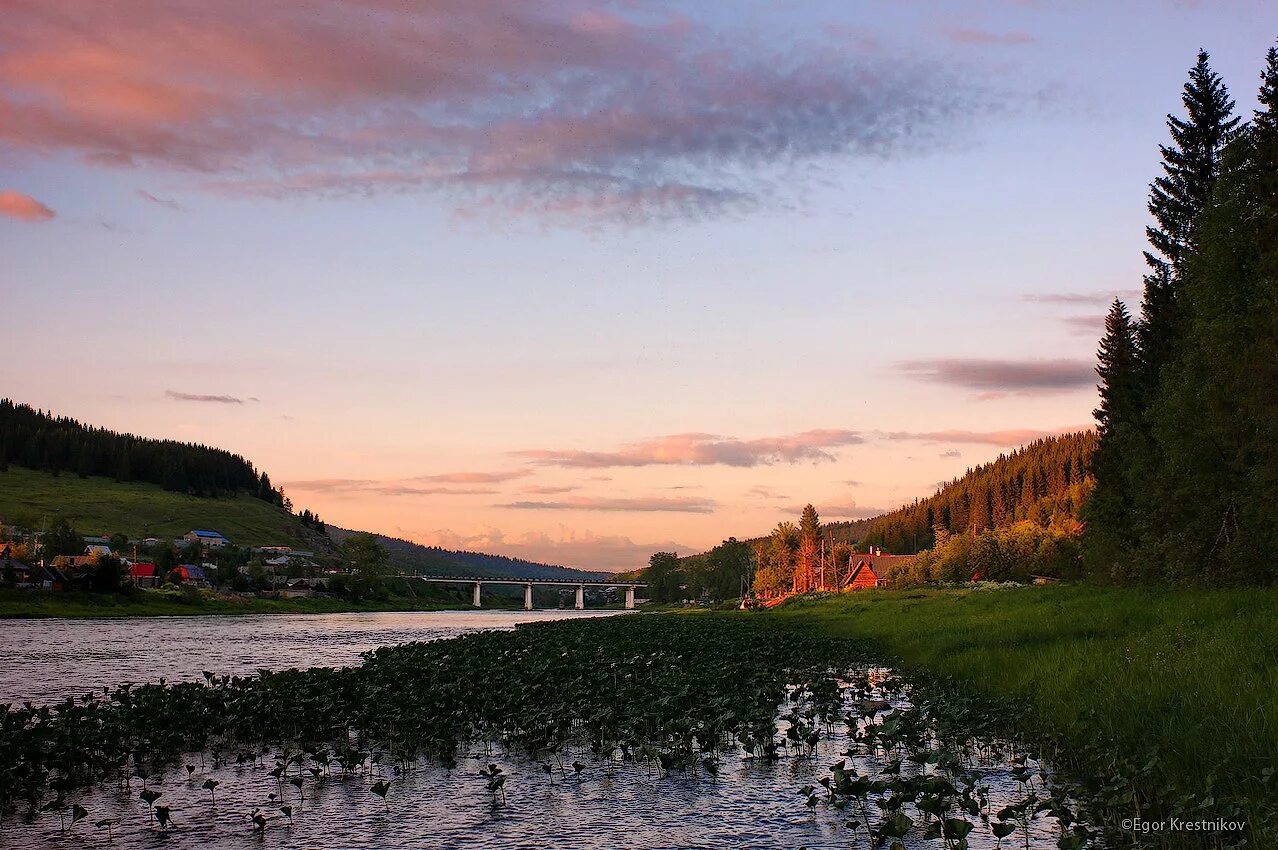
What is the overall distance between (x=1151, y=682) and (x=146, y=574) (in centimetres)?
19825

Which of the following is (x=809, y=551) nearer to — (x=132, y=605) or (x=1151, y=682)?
(x=132, y=605)

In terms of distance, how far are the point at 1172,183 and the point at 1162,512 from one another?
2212 centimetres

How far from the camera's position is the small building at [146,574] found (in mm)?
177375

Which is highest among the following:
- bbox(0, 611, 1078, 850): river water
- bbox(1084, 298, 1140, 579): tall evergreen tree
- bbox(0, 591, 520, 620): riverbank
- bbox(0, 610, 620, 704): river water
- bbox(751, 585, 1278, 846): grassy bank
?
bbox(1084, 298, 1140, 579): tall evergreen tree

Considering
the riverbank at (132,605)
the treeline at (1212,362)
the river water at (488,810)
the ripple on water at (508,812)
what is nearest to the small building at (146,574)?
the riverbank at (132,605)

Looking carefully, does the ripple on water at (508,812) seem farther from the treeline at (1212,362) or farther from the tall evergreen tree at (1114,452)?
the tall evergreen tree at (1114,452)

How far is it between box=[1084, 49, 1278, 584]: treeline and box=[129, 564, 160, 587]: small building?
552ft

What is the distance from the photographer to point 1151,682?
709 inches

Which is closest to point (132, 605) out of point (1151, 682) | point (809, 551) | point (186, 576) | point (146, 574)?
point (146, 574)

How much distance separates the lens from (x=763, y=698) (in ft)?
79.5

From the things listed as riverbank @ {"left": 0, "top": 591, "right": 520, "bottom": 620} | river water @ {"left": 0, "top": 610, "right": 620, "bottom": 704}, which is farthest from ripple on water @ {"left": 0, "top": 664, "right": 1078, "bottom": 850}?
riverbank @ {"left": 0, "top": 591, "right": 520, "bottom": 620}

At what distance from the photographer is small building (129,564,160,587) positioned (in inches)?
6983

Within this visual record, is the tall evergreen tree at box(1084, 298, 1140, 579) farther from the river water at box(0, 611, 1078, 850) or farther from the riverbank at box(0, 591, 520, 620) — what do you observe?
the riverbank at box(0, 591, 520, 620)

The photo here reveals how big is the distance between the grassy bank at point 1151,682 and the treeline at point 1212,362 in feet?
16.0
